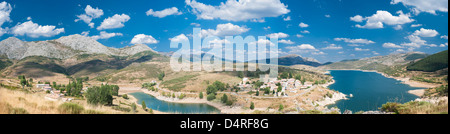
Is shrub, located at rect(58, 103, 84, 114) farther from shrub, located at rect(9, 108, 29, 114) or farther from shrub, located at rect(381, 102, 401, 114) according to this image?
shrub, located at rect(381, 102, 401, 114)

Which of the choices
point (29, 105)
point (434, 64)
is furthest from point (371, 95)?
point (434, 64)

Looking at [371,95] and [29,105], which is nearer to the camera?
[29,105]

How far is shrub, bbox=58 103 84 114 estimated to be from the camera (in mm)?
5949

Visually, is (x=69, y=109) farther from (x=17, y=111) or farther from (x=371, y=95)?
(x=371, y=95)

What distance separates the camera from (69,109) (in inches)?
238

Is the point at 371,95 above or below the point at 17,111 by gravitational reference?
below

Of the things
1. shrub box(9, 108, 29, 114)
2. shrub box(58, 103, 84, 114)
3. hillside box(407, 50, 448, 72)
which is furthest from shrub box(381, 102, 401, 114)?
hillside box(407, 50, 448, 72)

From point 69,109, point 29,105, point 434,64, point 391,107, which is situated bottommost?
point 391,107

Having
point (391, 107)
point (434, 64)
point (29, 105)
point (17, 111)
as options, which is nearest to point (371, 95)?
point (391, 107)

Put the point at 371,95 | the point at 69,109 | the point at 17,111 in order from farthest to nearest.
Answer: the point at 371,95, the point at 69,109, the point at 17,111

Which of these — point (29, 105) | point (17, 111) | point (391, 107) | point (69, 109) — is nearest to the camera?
point (17, 111)

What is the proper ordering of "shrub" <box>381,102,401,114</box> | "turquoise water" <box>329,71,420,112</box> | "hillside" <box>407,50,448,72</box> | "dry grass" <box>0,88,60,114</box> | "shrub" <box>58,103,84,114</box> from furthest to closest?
1. "hillside" <box>407,50,448,72</box>
2. "turquoise water" <box>329,71,420,112</box>
3. "shrub" <box>381,102,401,114</box>
4. "shrub" <box>58,103,84,114</box>
5. "dry grass" <box>0,88,60,114</box>
